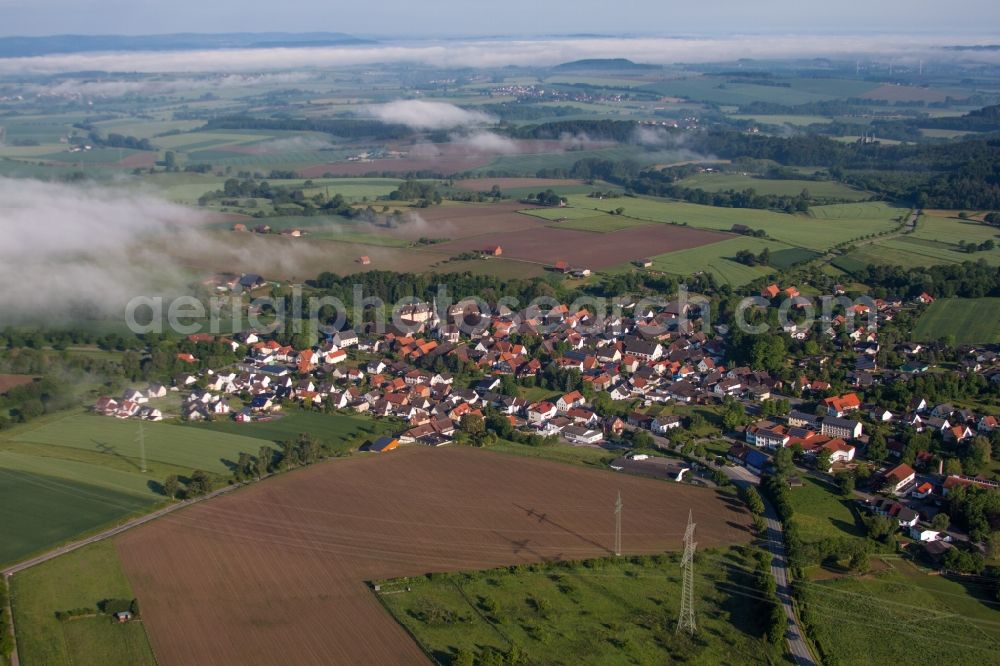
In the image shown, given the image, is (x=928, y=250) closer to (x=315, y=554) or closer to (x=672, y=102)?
(x=315, y=554)

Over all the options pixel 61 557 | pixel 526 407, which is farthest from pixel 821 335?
pixel 61 557

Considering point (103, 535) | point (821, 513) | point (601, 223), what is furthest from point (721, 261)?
point (103, 535)

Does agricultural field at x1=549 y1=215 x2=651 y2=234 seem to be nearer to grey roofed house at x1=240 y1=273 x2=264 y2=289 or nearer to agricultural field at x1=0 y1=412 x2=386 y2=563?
grey roofed house at x1=240 y1=273 x2=264 y2=289

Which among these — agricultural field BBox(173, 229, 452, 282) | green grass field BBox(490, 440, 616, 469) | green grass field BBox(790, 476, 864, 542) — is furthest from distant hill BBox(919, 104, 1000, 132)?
green grass field BBox(490, 440, 616, 469)

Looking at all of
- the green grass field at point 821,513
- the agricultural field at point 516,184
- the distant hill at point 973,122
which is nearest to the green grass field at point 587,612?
the green grass field at point 821,513

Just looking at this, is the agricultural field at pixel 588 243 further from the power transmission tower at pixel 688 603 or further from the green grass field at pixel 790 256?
the power transmission tower at pixel 688 603

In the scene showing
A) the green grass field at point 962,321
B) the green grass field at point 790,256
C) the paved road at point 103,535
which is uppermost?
the green grass field at point 790,256

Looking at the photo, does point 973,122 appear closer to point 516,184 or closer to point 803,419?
point 516,184
